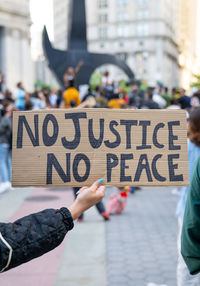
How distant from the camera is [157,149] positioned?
2.68 metres

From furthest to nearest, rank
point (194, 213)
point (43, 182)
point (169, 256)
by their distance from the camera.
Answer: point (169, 256) < point (43, 182) < point (194, 213)

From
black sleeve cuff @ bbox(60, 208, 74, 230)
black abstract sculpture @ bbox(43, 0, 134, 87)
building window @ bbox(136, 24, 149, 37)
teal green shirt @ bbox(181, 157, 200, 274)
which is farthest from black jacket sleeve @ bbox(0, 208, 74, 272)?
building window @ bbox(136, 24, 149, 37)

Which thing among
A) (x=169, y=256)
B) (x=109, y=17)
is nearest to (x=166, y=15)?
(x=109, y=17)

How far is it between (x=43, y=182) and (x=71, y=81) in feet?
31.9

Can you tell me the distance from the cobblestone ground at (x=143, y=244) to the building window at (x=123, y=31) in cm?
9718

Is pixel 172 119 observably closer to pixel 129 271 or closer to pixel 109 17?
pixel 129 271

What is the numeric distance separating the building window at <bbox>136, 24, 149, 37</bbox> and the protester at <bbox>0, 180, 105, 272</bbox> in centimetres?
10234

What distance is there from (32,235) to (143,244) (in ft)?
14.3

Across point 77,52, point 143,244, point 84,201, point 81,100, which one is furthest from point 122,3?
point 84,201

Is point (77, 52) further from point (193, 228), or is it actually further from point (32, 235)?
point (32, 235)

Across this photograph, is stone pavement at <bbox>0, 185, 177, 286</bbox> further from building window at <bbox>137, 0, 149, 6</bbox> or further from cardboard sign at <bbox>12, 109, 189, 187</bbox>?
building window at <bbox>137, 0, 149, 6</bbox>

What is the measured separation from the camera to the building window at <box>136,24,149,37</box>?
101 meters

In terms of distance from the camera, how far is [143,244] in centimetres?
616

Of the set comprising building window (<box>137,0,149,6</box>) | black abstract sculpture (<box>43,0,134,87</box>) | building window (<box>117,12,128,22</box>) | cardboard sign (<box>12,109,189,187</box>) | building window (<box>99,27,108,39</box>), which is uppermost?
building window (<box>137,0,149,6</box>)
